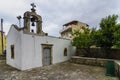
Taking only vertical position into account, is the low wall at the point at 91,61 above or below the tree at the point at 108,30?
below

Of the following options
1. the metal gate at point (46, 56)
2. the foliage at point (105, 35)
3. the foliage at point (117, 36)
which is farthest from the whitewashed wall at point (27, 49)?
the foliage at point (117, 36)

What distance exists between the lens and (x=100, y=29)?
1281 cm

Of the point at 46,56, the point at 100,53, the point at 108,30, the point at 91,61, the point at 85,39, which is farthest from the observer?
the point at 100,53

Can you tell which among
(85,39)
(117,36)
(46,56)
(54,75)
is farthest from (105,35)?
(54,75)

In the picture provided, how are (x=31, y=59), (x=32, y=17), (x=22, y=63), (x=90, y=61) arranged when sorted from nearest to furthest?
1. (x=22, y=63)
2. (x=31, y=59)
3. (x=32, y=17)
4. (x=90, y=61)

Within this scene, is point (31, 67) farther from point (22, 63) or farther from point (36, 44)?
point (36, 44)

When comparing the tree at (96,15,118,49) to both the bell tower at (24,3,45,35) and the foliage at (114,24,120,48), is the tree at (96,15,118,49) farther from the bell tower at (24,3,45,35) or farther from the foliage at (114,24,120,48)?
the bell tower at (24,3,45,35)

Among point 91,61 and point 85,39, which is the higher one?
point 85,39

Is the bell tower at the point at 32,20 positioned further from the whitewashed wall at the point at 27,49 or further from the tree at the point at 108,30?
the tree at the point at 108,30

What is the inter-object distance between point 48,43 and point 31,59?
2647 millimetres

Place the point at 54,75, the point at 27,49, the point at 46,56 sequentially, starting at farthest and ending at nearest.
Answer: the point at 46,56 < the point at 27,49 < the point at 54,75

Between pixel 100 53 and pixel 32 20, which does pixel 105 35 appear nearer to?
pixel 100 53

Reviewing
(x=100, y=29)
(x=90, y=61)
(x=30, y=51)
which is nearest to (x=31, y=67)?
(x=30, y=51)

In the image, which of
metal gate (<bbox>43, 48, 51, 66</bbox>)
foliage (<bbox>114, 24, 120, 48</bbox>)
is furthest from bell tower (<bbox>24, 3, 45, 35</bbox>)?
foliage (<bbox>114, 24, 120, 48</bbox>)
